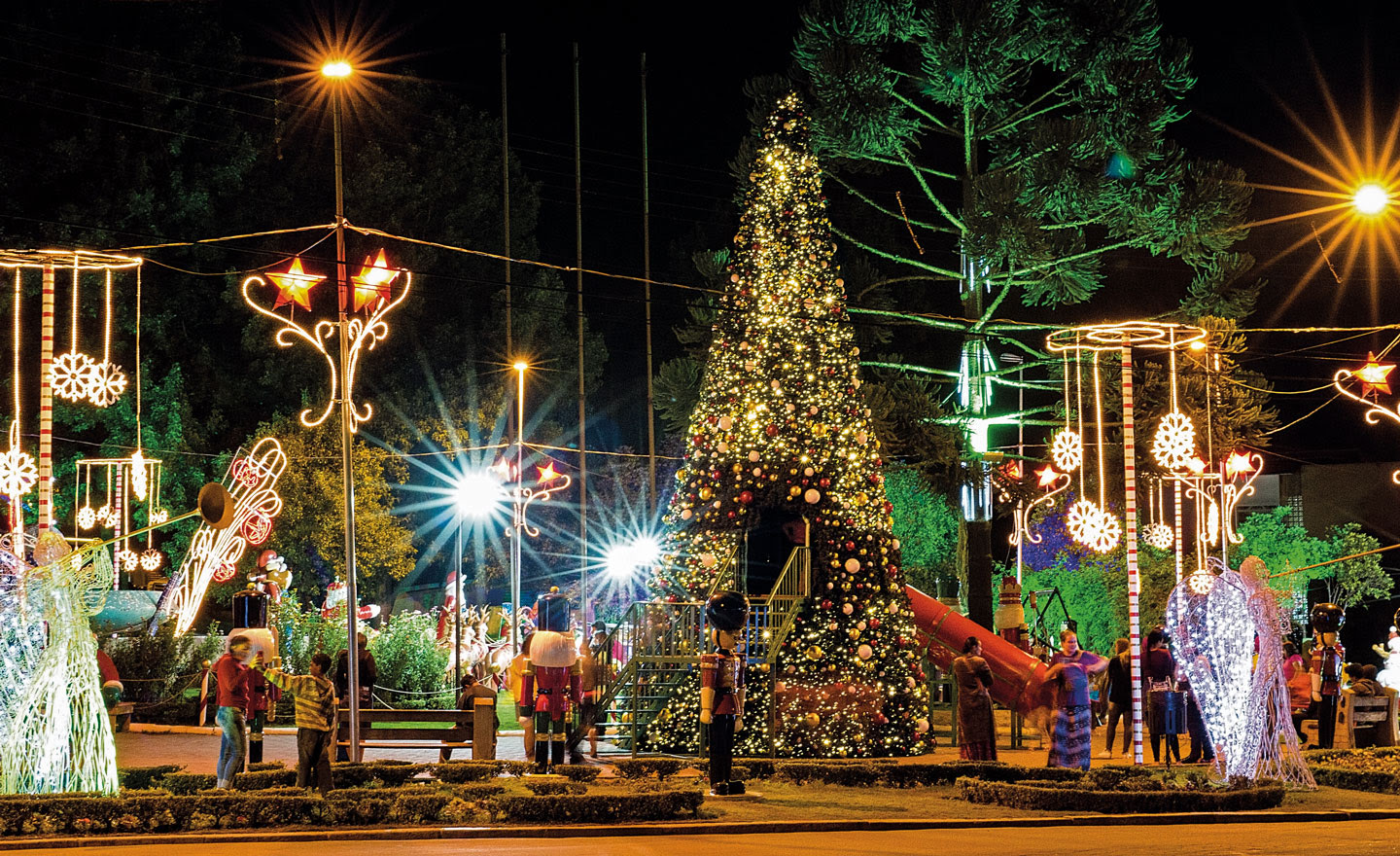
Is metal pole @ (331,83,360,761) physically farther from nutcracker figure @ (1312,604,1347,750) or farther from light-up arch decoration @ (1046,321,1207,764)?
nutcracker figure @ (1312,604,1347,750)

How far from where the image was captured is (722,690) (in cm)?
1650

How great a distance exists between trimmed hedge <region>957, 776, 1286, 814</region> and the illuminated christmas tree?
5.43m

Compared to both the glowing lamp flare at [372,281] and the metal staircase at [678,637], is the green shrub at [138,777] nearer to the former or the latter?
the glowing lamp flare at [372,281]

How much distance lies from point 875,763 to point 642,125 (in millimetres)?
22354

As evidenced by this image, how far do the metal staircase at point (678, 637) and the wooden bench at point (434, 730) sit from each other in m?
2.01

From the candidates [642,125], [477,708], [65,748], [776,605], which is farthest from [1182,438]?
[642,125]

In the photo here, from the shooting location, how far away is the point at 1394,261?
136 ft

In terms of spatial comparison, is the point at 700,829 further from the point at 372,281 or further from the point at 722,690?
the point at 372,281

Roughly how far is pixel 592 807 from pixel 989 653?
39.2 ft

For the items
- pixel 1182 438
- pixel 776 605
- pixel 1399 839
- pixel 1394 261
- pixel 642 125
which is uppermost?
pixel 642 125

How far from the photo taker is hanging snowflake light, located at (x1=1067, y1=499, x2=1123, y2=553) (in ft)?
71.9

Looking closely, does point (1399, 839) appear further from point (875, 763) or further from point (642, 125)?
point (642, 125)

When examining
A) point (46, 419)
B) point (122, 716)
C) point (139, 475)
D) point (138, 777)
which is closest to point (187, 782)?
point (138, 777)

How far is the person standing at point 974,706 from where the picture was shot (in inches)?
754
